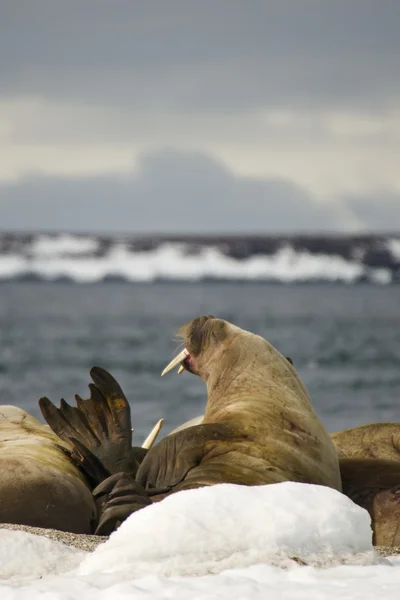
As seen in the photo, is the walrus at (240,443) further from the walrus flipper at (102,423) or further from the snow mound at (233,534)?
the snow mound at (233,534)

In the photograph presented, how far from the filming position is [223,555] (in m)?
4.49

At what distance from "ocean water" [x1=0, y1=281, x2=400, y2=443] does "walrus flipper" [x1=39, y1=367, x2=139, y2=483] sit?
1.77ft

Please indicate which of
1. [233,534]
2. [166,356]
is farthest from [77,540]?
[166,356]

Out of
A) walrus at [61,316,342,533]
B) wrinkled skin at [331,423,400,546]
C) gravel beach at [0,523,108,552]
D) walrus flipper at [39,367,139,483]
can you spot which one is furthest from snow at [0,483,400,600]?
walrus flipper at [39,367,139,483]

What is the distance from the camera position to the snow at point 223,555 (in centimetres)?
414

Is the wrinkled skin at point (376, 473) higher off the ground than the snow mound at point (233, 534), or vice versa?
the snow mound at point (233, 534)

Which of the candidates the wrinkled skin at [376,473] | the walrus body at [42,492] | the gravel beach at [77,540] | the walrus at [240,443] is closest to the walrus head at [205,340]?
the walrus at [240,443]

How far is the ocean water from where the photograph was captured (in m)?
23.0

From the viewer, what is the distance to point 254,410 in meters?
7.52

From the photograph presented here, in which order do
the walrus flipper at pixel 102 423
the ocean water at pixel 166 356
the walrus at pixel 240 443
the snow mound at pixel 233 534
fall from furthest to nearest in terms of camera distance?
1. the ocean water at pixel 166 356
2. the walrus flipper at pixel 102 423
3. the walrus at pixel 240 443
4. the snow mound at pixel 233 534

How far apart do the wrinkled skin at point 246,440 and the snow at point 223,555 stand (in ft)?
5.21

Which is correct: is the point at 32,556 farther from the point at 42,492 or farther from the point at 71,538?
the point at 42,492

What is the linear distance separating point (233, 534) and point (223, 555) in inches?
4.0

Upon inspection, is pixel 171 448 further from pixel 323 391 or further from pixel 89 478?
pixel 323 391
